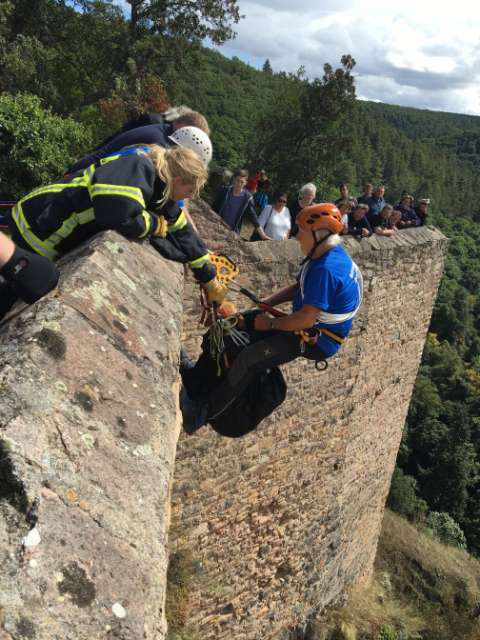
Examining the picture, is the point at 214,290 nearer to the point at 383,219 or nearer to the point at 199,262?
the point at 199,262

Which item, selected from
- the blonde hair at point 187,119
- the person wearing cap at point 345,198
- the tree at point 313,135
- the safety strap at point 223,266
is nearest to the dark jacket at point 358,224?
the person wearing cap at point 345,198

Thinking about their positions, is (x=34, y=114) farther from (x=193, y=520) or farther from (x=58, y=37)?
(x=58, y=37)

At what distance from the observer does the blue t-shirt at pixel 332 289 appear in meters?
3.70

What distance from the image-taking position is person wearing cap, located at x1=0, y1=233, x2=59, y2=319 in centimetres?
199

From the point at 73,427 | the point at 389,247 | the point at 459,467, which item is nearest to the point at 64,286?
the point at 73,427

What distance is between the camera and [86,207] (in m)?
2.77

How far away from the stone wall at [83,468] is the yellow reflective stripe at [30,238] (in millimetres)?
517

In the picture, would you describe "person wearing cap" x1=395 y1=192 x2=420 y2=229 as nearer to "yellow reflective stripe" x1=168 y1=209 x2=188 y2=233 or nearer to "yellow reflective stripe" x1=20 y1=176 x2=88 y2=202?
"yellow reflective stripe" x1=168 y1=209 x2=188 y2=233

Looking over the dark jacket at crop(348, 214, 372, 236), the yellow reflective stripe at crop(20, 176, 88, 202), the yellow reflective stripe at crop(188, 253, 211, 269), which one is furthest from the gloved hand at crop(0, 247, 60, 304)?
the dark jacket at crop(348, 214, 372, 236)

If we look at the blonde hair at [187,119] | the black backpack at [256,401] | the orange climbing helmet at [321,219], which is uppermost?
the blonde hair at [187,119]

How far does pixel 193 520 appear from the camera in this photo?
20.4ft

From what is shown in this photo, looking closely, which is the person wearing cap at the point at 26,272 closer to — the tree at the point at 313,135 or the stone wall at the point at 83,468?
the stone wall at the point at 83,468

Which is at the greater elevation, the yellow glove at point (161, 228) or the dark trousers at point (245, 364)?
the yellow glove at point (161, 228)

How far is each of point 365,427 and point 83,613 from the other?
323 inches
